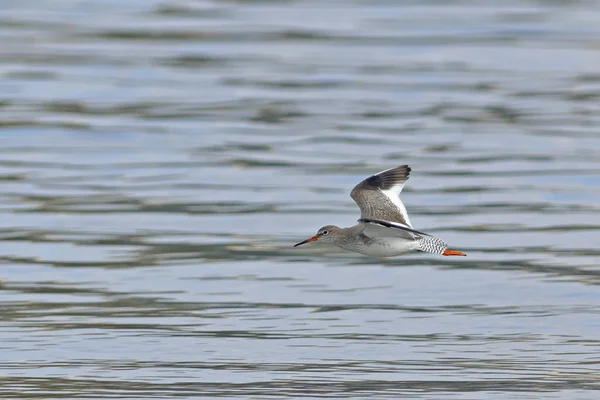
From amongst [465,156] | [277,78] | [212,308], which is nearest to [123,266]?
[212,308]

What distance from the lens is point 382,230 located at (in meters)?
13.6

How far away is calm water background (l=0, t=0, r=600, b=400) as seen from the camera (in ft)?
43.7

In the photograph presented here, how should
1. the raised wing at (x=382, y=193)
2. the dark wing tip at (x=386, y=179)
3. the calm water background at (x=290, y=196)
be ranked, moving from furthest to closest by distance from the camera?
the dark wing tip at (x=386, y=179)
the raised wing at (x=382, y=193)
the calm water background at (x=290, y=196)

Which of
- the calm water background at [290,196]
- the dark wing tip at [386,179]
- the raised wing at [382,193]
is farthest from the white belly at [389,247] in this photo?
the calm water background at [290,196]

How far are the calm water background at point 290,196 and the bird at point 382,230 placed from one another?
3.06 feet

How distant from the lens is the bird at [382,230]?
13.4m

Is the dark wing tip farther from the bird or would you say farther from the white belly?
the white belly

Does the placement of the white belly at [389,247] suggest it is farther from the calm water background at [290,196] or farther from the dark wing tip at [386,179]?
the calm water background at [290,196]

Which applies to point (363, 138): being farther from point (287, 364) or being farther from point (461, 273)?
point (287, 364)

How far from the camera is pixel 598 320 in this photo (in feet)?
48.7

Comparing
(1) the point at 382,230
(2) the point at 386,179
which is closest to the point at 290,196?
(2) the point at 386,179

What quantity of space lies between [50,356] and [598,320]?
216 inches

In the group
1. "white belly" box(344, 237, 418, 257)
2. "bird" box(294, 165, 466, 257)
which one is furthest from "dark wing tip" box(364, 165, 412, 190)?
"white belly" box(344, 237, 418, 257)

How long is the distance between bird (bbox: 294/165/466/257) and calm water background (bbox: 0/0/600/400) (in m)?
0.93
